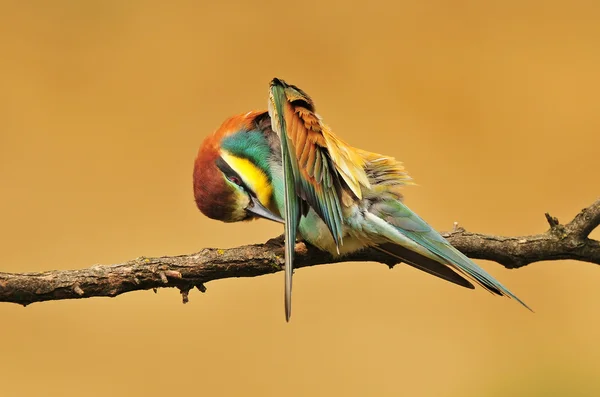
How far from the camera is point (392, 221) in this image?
1262 mm

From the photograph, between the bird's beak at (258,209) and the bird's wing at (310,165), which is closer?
the bird's wing at (310,165)

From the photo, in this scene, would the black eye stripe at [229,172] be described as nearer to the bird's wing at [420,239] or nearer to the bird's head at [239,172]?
the bird's head at [239,172]

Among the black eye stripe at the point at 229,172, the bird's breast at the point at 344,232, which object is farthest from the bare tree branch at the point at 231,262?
the black eye stripe at the point at 229,172

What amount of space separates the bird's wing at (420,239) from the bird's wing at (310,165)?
6cm

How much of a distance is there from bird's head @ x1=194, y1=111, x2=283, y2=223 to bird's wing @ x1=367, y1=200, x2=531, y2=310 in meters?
0.19

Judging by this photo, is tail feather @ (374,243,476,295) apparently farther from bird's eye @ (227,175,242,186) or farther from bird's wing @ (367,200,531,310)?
bird's eye @ (227,175,242,186)

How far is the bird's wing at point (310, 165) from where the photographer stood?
1220 mm

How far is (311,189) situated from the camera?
122 cm

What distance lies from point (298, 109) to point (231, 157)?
7.5 inches

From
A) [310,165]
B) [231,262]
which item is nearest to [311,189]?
[310,165]

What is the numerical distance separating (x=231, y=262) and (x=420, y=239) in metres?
0.31

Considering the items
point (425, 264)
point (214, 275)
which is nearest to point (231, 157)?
point (214, 275)

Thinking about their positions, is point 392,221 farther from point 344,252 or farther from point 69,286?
point 69,286

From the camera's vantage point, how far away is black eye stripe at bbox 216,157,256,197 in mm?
1366
